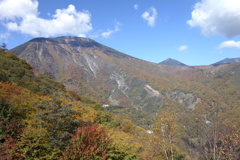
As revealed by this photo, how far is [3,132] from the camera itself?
851cm

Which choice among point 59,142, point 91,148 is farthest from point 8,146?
point 91,148

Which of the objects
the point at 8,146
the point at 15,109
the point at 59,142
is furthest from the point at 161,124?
the point at 15,109

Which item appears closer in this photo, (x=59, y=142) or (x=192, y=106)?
(x=59, y=142)

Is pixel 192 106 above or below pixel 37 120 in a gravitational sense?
below

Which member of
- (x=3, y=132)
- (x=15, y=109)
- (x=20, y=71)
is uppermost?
(x=20, y=71)

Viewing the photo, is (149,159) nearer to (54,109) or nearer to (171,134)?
(171,134)

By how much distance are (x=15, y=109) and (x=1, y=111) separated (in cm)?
134

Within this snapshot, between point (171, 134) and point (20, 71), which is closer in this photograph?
point (171, 134)

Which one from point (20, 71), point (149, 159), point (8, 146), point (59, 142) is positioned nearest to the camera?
point (8, 146)

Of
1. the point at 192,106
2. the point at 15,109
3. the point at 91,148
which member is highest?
the point at 15,109

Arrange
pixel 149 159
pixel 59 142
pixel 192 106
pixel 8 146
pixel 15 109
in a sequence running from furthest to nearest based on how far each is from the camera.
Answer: pixel 192 106
pixel 149 159
pixel 15 109
pixel 59 142
pixel 8 146

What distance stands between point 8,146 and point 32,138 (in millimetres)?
1181

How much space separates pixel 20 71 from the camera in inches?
890

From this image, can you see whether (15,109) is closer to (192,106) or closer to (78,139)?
(78,139)
